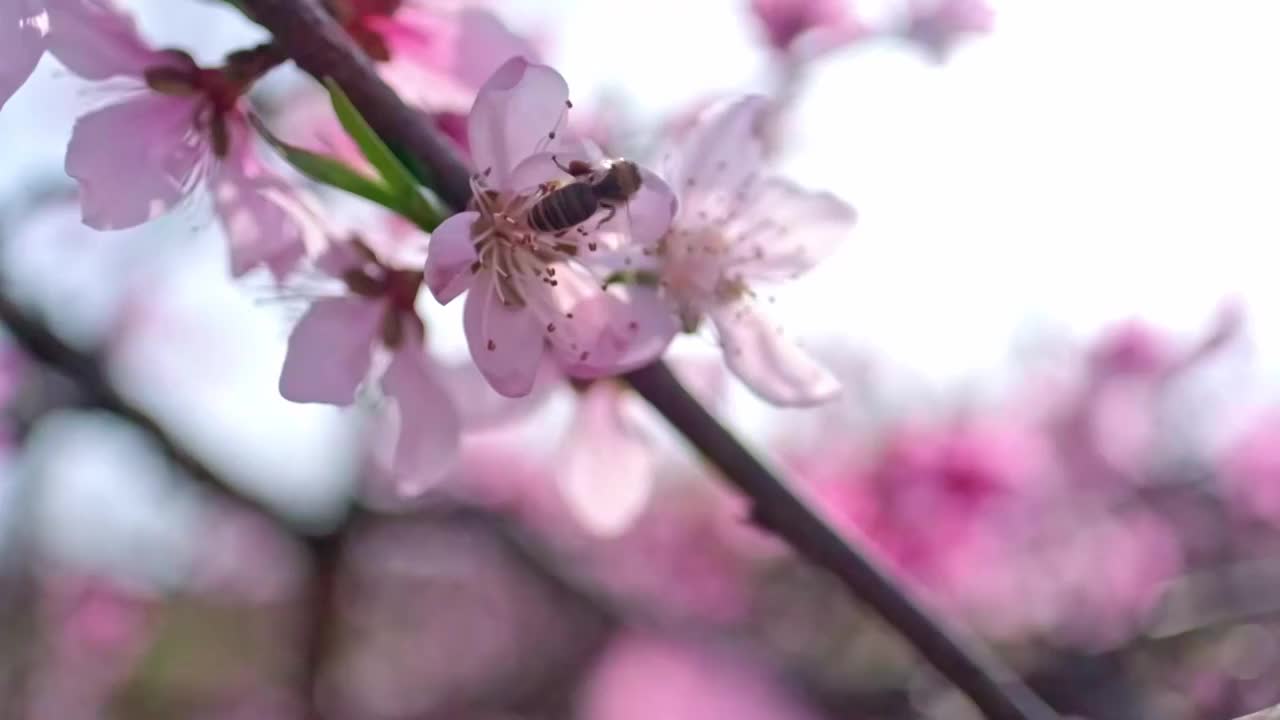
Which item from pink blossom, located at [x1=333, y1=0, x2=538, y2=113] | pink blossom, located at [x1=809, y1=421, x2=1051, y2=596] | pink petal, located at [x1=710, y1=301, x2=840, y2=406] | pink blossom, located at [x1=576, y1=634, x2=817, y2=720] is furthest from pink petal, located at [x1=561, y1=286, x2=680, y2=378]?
pink blossom, located at [x1=576, y1=634, x2=817, y2=720]

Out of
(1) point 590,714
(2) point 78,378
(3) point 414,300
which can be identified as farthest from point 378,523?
(3) point 414,300

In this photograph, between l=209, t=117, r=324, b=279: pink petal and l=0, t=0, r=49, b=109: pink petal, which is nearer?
l=0, t=0, r=49, b=109: pink petal

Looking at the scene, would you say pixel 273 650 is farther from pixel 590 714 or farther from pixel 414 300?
pixel 414 300

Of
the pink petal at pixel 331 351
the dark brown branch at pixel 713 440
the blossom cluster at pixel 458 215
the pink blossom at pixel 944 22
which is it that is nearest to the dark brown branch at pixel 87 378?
the blossom cluster at pixel 458 215

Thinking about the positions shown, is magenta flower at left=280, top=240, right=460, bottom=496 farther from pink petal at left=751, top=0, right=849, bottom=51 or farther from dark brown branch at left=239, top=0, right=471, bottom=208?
pink petal at left=751, top=0, right=849, bottom=51

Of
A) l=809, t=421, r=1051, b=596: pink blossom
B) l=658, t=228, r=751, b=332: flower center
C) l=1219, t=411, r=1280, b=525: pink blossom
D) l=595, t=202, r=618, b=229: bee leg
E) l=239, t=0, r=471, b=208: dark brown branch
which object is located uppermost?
l=1219, t=411, r=1280, b=525: pink blossom

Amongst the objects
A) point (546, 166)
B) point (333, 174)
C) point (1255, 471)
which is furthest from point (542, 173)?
point (1255, 471)

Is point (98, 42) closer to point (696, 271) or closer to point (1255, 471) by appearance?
point (696, 271)
